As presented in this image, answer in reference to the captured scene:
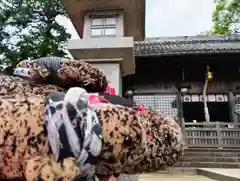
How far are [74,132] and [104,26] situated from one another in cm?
219

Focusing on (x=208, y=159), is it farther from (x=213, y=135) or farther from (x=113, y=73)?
(x=113, y=73)

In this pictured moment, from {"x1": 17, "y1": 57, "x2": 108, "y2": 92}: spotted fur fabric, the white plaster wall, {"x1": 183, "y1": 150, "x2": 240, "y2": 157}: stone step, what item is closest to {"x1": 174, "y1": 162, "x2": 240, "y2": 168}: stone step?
{"x1": 183, "y1": 150, "x2": 240, "y2": 157}: stone step

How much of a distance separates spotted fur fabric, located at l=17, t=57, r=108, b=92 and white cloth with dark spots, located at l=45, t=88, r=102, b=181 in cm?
21

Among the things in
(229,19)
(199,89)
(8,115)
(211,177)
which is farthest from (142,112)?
(229,19)

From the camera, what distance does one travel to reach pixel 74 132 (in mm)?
412

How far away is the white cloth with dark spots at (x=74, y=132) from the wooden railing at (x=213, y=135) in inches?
223

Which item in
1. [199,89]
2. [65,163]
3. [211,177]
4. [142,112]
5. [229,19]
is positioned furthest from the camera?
[229,19]

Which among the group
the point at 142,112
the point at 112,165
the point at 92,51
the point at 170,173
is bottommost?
the point at 170,173

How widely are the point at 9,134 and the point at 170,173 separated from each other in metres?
4.65

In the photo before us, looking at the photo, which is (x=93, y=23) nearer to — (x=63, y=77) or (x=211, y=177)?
(x=63, y=77)

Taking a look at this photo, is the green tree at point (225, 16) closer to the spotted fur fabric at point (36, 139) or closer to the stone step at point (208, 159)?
the stone step at point (208, 159)

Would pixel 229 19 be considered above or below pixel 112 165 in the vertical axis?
above

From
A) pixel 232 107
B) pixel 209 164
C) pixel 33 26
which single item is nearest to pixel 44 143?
pixel 209 164

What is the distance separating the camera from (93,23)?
8.13 feet
